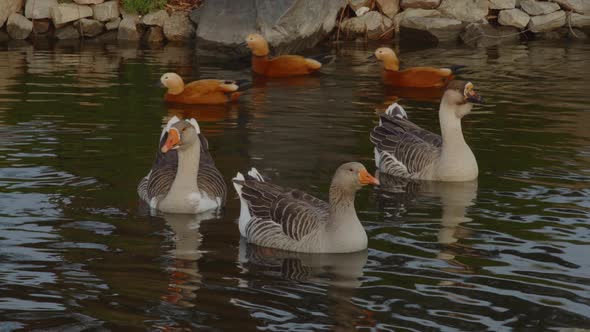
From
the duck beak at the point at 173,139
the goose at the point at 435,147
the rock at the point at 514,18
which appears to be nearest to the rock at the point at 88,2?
the rock at the point at 514,18

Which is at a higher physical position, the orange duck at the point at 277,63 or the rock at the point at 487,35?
the rock at the point at 487,35

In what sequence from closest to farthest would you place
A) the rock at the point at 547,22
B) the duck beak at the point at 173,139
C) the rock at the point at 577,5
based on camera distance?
the duck beak at the point at 173,139, the rock at the point at 577,5, the rock at the point at 547,22

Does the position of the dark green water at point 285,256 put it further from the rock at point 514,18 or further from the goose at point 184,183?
the rock at point 514,18

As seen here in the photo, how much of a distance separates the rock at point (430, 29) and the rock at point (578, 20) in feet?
8.37

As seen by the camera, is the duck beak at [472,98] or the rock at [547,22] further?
the rock at [547,22]

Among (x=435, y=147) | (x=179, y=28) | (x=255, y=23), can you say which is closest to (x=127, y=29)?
(x=179, y=28)

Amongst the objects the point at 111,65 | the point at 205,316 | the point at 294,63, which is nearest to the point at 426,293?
the point at 205,316

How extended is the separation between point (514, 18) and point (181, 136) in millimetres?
16301

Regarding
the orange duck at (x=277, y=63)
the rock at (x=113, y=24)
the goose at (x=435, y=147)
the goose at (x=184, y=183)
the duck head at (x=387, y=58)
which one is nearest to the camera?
the goose at (x=184, y=183)

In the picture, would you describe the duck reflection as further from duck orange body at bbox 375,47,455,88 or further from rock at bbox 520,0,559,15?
rock at bbox 520,0,559,15

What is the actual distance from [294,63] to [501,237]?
1115cm

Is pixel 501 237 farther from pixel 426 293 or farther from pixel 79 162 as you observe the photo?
pixel 79 162

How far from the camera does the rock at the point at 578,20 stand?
88.1 ft

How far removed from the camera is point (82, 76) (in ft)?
72.4
